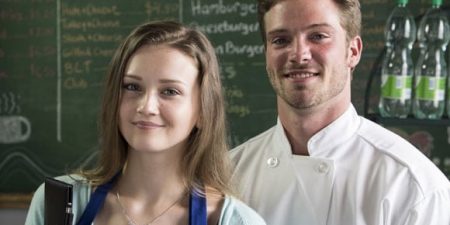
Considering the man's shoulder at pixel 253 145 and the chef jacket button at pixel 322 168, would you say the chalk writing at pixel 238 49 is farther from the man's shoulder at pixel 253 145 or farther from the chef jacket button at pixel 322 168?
the chef jacket button at pixel 322 168

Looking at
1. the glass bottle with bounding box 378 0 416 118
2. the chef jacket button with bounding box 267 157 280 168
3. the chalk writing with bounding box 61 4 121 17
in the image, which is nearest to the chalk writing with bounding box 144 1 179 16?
the chalk writing with bounding box 61 4 121 17

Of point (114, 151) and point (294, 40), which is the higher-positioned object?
point (294, 40)

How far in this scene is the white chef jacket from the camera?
4.53 ft

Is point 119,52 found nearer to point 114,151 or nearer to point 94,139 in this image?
point 114,151

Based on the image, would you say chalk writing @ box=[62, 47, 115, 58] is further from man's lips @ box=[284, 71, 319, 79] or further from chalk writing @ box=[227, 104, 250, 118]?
man's lips @ box=[284, 71, 319, 79]

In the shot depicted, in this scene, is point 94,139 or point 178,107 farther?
point 94,139

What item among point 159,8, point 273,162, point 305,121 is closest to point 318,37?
point 305,121

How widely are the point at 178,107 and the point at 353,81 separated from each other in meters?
1.43

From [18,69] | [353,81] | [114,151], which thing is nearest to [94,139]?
[18,69]

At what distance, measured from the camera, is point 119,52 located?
→ 132 cm

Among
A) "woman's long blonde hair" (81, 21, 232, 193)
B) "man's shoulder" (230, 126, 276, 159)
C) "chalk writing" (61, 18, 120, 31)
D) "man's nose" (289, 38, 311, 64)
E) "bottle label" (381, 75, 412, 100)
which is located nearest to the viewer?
"woman's long blonde hair" (81, 21, 232, 193)

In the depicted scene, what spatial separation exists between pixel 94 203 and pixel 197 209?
20cm

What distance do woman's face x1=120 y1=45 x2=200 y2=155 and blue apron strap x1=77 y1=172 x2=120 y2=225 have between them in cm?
12

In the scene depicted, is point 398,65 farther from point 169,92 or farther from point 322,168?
point 169,92
